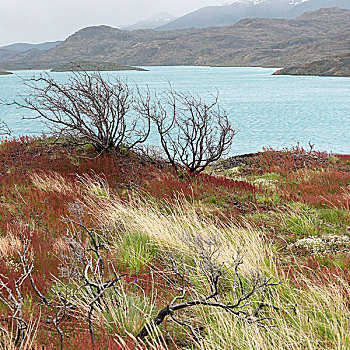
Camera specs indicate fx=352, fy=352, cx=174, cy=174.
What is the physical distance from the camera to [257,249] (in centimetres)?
479

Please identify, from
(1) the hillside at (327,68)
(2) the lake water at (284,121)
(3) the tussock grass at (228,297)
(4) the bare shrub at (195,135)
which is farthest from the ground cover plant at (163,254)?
(1) the hillside at (327,68)

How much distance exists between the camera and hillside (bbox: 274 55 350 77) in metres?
94.6

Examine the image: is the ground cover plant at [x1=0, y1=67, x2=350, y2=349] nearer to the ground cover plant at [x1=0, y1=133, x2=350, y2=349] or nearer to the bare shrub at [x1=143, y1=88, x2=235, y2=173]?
the ground cover plant at [x1=0, y1=133, x2=350, y2=349]

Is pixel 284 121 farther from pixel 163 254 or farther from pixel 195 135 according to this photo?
pixel 163 254

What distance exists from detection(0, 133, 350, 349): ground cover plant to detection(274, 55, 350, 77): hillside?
309 feet

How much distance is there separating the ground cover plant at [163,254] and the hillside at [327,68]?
94.0 metres

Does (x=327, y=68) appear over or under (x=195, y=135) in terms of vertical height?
over

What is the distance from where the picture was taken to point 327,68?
99938mm

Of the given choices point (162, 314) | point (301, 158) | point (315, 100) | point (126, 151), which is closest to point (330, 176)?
point (301, 158)

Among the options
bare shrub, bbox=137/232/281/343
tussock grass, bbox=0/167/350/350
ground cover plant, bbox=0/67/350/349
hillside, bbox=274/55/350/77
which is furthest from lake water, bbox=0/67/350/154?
hillside, bbox=274/55/350/77

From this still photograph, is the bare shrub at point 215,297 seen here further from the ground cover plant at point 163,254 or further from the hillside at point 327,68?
the hillside at point 327,68

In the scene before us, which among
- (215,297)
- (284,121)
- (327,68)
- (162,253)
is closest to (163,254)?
(162,253)

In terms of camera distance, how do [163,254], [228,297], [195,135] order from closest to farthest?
[228,297], [163,254], [195,135]

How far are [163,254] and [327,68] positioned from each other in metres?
109
